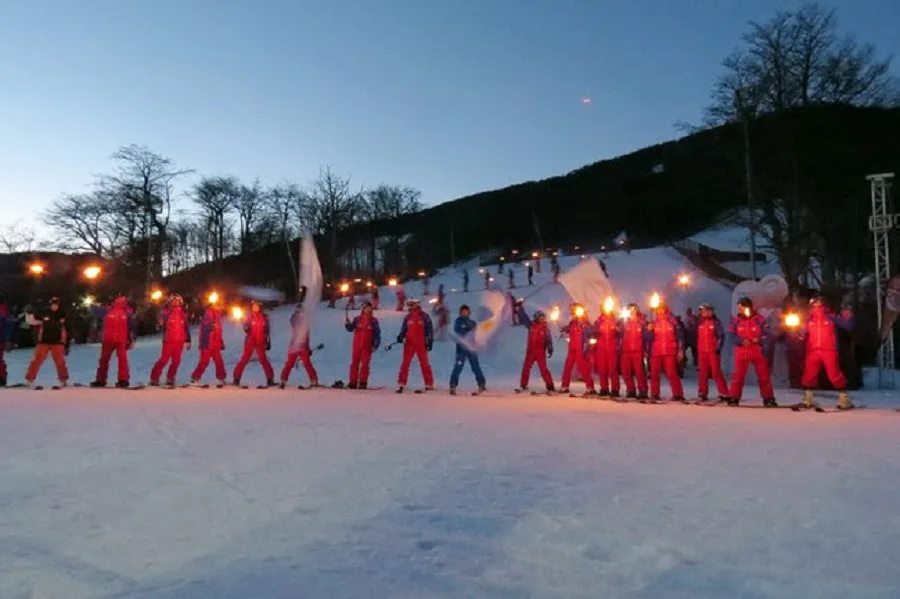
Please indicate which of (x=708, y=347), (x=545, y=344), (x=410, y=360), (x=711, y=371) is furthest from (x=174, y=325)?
(x=711, y=371)

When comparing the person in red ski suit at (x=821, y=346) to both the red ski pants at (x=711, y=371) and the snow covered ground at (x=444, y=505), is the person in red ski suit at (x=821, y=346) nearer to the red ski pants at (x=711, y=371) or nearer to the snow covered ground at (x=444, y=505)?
the red ski pants at (x=711, y=371)

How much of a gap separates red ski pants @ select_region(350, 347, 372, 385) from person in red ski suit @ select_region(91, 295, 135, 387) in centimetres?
462

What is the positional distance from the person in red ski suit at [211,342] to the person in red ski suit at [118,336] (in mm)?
1427

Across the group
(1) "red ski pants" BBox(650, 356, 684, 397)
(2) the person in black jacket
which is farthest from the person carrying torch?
(2) the person in black jacket

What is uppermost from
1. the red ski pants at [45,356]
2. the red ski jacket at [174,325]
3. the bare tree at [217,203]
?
the bare tree at [217,203]

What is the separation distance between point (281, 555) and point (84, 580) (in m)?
1.10

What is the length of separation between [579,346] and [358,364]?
188 inches

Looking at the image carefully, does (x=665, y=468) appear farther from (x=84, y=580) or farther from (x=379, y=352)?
(x=379, y=352)

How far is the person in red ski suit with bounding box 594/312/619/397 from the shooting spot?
47.4 feet

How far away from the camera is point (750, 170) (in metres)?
28.5

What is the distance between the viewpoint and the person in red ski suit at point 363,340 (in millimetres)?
15344

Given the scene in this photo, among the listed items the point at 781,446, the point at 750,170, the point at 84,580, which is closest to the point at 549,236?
the point at 750,170

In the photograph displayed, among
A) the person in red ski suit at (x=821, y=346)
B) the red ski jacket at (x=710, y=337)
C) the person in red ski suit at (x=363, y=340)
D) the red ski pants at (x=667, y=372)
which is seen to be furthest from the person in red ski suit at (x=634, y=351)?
the person in red ski suit at (x=363, y=340)

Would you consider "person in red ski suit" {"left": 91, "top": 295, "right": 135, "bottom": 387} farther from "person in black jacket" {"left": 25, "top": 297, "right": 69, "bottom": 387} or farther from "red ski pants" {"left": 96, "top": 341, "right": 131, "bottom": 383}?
"person in black jacket" {"left": 25, "top": 297, "right": 69, "bottom": 387}
